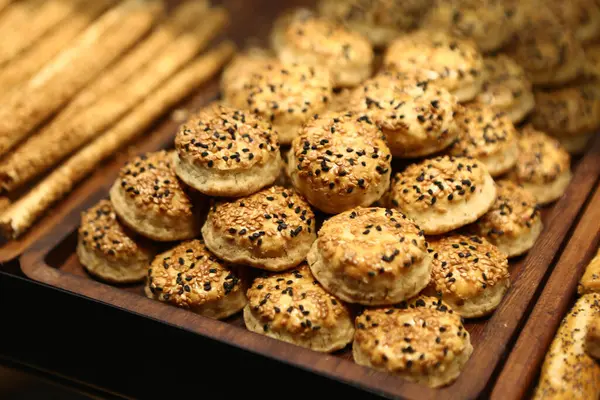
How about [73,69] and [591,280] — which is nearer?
[591,280]

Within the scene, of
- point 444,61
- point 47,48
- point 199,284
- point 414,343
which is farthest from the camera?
point 47,48

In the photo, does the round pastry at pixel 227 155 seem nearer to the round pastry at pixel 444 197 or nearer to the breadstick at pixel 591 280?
the round pastry at pixel 444 197

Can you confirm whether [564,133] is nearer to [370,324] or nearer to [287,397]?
[370,324]

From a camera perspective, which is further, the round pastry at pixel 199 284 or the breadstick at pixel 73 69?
the breadstick at pixel 73 69

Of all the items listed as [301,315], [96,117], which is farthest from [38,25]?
[301,315]

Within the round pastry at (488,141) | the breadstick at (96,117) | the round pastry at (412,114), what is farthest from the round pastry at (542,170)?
the breadstick at (96,117)

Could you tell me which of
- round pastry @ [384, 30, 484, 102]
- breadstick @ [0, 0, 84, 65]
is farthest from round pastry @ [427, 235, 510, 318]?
breadstick @ [0, 0, 84, 65]

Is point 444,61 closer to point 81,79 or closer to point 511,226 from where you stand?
point 511,226
